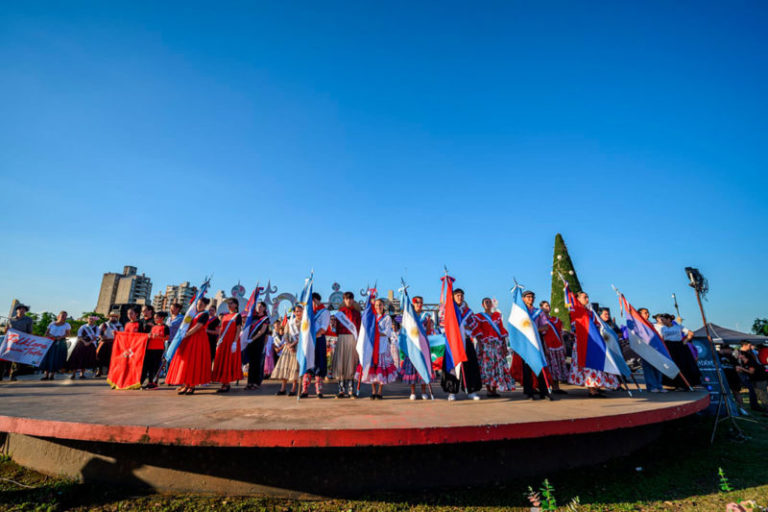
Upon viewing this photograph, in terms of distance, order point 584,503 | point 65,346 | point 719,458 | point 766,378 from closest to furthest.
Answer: point 584,503, point 719,458, point 766,378, point 65,346

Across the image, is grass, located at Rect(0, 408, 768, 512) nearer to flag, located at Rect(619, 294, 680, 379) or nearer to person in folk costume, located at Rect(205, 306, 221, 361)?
flag, located at Rect(619, 294, 680, 379)

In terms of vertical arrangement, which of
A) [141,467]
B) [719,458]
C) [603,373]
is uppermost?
[603,373]

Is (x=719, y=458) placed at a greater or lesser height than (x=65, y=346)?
lesser

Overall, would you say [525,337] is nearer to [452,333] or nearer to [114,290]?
[452,333]

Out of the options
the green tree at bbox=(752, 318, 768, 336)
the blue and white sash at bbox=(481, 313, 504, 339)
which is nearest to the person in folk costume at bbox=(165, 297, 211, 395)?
the blue and white sash at bbox=(481, 313, 504, 339)

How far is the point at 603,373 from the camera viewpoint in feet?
22.6

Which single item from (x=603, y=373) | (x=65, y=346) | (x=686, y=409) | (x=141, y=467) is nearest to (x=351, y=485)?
(x=141, y=467)

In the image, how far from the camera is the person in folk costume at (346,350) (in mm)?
6848

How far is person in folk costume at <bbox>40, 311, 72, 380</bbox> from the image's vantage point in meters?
10.7

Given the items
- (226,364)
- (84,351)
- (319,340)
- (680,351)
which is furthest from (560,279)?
(84,351)

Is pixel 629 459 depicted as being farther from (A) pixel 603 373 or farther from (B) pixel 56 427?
(B) pixel 56 427

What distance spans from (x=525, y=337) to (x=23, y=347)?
528 inches

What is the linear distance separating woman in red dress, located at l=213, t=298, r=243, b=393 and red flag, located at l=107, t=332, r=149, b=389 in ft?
6.43

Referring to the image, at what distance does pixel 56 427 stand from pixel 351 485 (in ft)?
10.2
